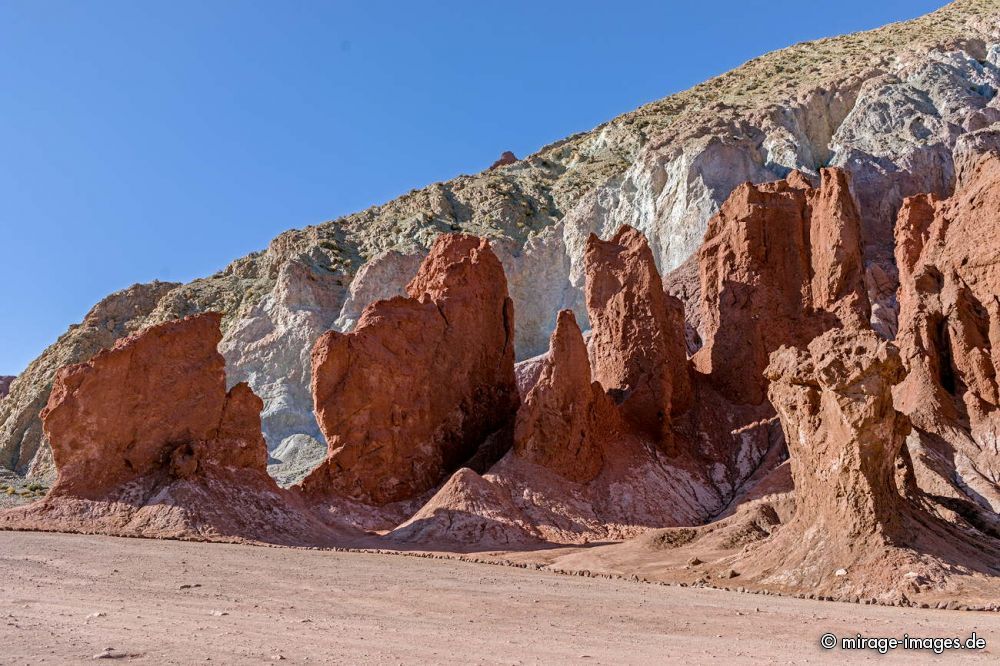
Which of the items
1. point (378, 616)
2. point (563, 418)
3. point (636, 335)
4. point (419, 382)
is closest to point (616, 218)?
point (636, 335)

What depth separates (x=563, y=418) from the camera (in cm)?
3222

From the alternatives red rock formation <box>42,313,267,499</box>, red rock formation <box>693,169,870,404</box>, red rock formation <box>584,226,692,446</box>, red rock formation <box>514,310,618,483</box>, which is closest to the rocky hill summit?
red rock formation <box>693,169,870,404</box>

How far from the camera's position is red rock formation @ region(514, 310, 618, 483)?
1253 inches

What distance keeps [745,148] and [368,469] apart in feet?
136

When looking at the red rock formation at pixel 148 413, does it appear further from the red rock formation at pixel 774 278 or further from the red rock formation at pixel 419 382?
the red rock formation at pixel 774 278

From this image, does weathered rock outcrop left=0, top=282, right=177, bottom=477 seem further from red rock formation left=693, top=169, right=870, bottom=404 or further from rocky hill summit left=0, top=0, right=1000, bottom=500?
red rock formation left=693, top=169, right=870, bottom=404

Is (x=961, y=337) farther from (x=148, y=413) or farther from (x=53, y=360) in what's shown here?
(x=53, y=360)

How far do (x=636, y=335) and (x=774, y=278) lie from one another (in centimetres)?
666

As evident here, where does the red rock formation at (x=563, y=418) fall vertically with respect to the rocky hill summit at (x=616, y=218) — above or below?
below

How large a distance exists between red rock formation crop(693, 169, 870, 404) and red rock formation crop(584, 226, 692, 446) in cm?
199

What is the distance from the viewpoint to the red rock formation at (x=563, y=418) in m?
31.8

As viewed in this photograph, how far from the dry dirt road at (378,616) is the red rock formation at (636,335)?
1531cm

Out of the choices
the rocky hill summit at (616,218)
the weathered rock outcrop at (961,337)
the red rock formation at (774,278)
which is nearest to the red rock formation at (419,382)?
the red rock formation at (774,278)

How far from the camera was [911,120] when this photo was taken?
6144 cm
